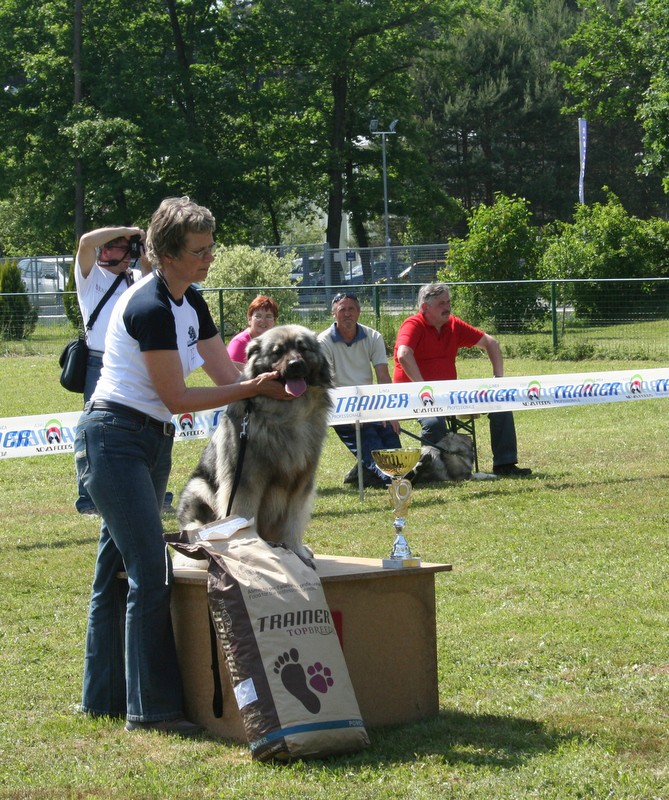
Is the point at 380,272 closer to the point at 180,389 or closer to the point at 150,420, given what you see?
the point at 150,420

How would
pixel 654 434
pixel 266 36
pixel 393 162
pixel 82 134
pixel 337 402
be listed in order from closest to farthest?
pixel 337 402
pixel 654 434
pixel 82 134
pixel 266 36
pixel 393 162

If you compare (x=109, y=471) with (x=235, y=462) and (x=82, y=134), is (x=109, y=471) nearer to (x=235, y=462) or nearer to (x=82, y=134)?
Result: (x=235, y=462)

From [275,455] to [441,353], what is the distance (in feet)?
17.9

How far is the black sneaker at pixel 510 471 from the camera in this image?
395 inches

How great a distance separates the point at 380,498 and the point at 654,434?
13.9ft

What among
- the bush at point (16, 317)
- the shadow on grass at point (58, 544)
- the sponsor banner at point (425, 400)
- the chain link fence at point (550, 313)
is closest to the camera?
the shadow on grass at point (58, 544)

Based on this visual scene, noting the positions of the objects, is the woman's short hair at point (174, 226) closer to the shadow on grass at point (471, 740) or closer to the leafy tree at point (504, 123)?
the shadow on grass at point (471, 740)

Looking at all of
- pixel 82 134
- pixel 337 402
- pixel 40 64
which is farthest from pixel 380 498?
pixel 40 64

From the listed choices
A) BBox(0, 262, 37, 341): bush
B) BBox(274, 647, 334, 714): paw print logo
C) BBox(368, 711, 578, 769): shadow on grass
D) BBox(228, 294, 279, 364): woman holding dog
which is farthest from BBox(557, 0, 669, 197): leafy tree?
BBox(274, 647, 334, 714): paw print logo

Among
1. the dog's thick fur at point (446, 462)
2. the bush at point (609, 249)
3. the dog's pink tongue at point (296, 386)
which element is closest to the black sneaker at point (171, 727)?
the dog's pink tongue at point (296, 386)

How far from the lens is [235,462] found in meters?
4.77

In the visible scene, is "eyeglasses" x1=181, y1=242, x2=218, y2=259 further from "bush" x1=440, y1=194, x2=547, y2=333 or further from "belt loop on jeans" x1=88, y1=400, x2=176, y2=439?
"bush" x1=440, y1=194, x2=547, y2=333

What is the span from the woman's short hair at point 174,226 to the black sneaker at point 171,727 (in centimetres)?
173

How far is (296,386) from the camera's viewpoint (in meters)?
4.83
